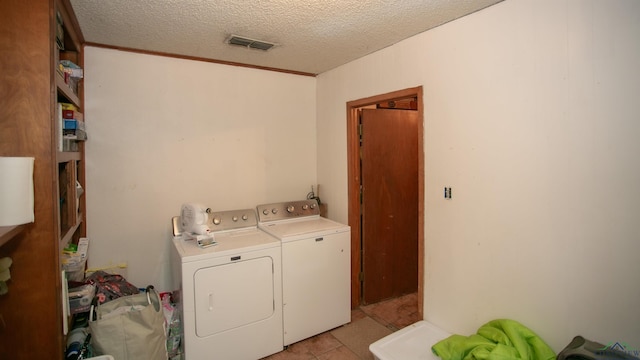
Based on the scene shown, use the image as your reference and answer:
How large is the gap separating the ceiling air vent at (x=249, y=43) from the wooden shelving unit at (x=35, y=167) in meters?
1.11

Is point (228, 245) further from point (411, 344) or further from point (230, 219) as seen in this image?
point (411, 344)

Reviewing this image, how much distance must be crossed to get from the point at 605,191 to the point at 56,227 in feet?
8.08

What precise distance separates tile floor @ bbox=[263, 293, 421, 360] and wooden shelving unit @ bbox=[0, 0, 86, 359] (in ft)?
4.80

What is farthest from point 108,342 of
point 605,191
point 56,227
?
point 605,191

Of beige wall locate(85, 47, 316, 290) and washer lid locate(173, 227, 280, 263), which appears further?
beige wall locate(85, 47, 316, 290)

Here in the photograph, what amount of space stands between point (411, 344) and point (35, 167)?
2.20m

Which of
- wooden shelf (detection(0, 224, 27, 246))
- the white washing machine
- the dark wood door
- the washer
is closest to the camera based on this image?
wooden shelf (detection(0, 224, 27, 246))

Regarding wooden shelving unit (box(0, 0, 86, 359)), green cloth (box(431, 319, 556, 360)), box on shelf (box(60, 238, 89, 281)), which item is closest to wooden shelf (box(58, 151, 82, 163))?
wooden shelving unit (box(0, 0, 86, 359))

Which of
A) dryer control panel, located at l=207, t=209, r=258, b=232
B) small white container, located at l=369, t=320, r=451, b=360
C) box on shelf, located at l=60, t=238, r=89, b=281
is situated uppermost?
dryer control panel, located at l=207, t=209, r=258, b=232

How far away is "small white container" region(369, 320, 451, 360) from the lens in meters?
1.86

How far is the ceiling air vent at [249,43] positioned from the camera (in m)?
2.29

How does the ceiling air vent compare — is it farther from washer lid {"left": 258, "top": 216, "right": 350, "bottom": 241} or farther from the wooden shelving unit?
washer lid {"left": 258, "top": 216, "right": 350, "bottom": 241}

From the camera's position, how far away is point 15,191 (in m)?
1.15

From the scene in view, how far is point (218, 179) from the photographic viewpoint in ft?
9.46
